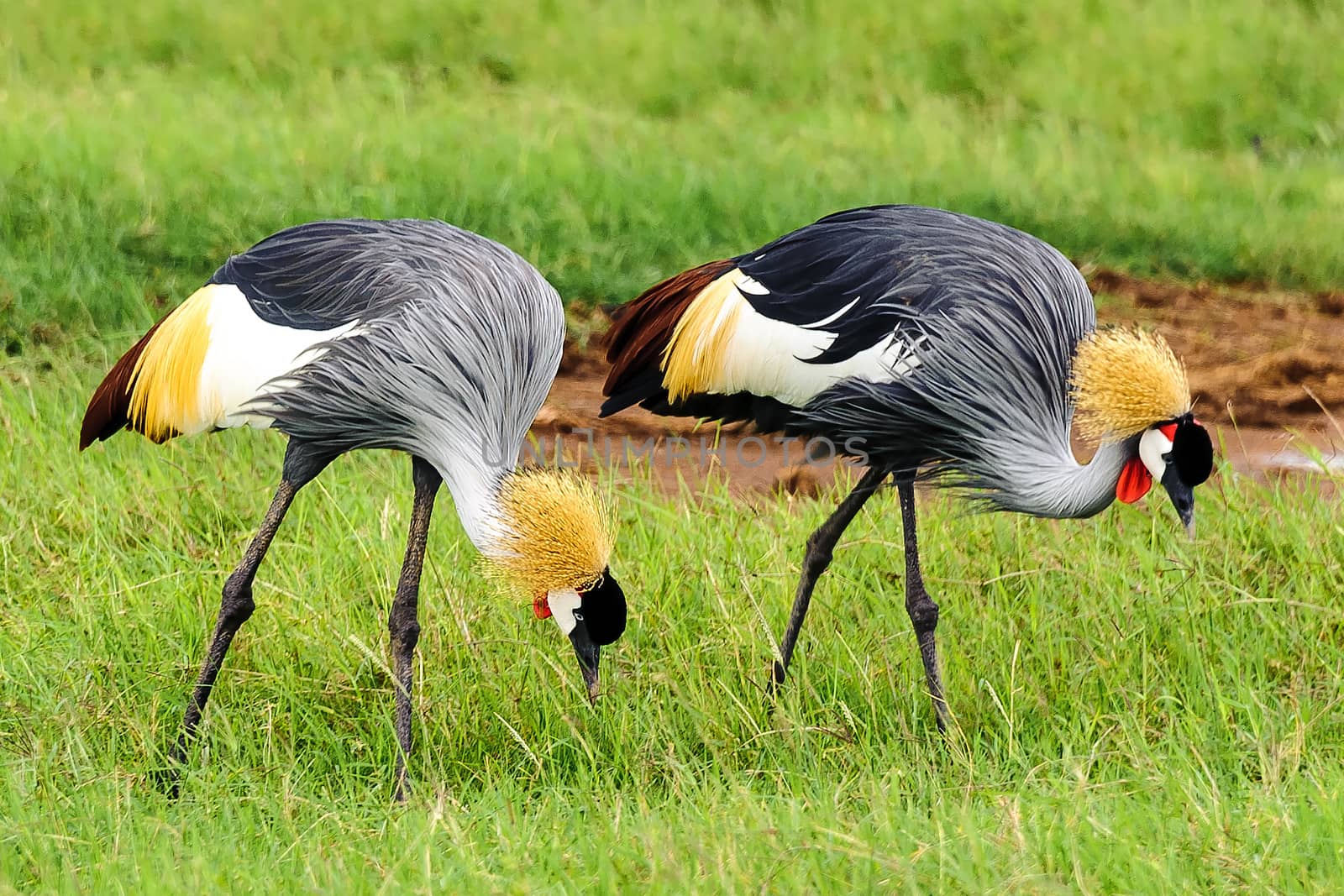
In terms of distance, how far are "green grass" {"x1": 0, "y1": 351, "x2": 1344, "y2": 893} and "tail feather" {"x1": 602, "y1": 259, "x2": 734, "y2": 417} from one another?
1.18 ft

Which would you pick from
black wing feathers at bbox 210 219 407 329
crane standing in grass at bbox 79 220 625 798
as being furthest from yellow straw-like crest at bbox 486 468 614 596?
black wing feathers at bbox 210 219 407 329

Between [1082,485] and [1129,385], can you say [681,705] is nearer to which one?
[1082,485]

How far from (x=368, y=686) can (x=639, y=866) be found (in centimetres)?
107

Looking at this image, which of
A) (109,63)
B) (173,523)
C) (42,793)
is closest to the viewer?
(42,793)

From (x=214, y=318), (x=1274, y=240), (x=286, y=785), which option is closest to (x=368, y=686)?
(x=286, y=785)

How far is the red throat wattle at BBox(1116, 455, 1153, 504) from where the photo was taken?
336 cm

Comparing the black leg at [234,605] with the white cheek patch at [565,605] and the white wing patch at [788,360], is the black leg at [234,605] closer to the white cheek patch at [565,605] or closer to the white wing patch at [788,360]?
the white cheek patch at [565,605]

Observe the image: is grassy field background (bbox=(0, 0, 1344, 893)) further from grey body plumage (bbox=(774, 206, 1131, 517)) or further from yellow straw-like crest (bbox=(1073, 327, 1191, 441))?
yellow straw-like crest (bbox=(1073, 327, 1191, 441))

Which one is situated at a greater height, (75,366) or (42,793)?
(75,366)

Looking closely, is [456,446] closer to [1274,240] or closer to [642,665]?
[642,665]

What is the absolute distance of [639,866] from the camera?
2676 millimetres

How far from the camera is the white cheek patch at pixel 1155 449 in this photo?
10.7ft

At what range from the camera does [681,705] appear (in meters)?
3.46

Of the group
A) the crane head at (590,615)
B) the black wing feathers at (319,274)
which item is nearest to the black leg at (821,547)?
the crane head at (590,615)
